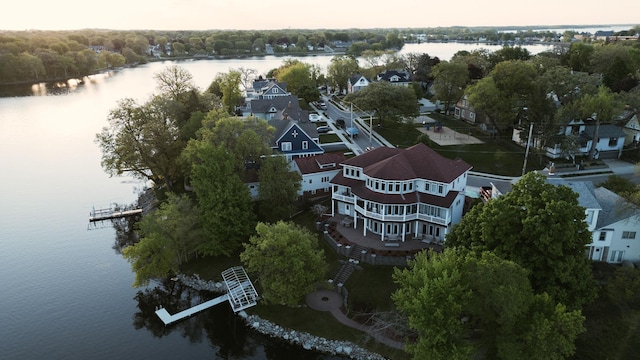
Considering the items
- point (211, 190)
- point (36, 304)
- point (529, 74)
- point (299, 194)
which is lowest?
point (36, 304)

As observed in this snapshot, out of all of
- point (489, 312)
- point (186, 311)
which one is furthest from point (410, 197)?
point (186, 311)

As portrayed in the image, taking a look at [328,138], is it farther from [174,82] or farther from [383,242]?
[383,242]

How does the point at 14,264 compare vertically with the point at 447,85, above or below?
below

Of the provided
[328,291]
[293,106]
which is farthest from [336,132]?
[328,291]

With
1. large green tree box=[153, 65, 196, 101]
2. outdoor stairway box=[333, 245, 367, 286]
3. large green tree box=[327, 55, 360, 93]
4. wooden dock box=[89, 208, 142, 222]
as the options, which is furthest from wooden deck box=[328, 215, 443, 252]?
large green tree box=[327, 55, 360, 93]

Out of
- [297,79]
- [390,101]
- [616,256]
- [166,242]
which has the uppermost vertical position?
[297,79]

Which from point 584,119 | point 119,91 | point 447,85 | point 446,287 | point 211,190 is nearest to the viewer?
point 446,287

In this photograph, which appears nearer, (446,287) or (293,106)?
(446,287)

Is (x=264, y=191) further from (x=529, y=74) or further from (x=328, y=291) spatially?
(x=529, y=74)
